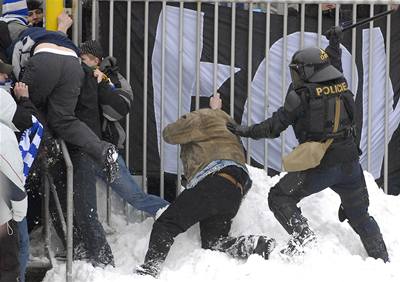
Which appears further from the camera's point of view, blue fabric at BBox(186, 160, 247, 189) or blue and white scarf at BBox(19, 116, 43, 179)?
blue fabric at BBox(186, 160, 247, 189)

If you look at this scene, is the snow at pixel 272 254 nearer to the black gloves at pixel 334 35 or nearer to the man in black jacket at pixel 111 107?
the man in black jacket at pixel 111 107

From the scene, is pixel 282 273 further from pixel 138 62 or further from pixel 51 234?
pixel 138 62

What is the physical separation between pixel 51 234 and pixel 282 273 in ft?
6.82

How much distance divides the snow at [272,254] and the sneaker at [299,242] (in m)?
0.06

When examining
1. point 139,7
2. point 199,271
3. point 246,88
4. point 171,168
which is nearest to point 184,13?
point 139,7

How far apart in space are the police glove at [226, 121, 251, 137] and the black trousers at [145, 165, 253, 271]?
1.28 feet

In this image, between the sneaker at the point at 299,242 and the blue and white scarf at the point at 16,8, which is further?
the blue and white scarf at the point at 16,8

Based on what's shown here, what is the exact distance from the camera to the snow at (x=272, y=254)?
636 centimetres

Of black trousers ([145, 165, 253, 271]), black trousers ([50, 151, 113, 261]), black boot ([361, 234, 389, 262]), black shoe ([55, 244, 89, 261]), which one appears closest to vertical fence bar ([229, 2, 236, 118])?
black trousers ([145, 165, 253, 271])

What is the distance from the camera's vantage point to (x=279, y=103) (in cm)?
785

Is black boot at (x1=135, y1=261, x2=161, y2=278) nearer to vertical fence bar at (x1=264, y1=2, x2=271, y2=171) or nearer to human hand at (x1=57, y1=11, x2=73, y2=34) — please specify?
vertical fence bar at (x1=264, y1=2, x2=271, y2=171)

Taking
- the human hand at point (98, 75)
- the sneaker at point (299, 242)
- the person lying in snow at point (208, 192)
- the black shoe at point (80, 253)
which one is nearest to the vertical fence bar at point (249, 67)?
the person lying in snow at point (208, 192)

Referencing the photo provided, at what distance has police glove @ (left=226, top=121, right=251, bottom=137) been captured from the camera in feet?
22.0

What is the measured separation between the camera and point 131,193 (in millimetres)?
6980
